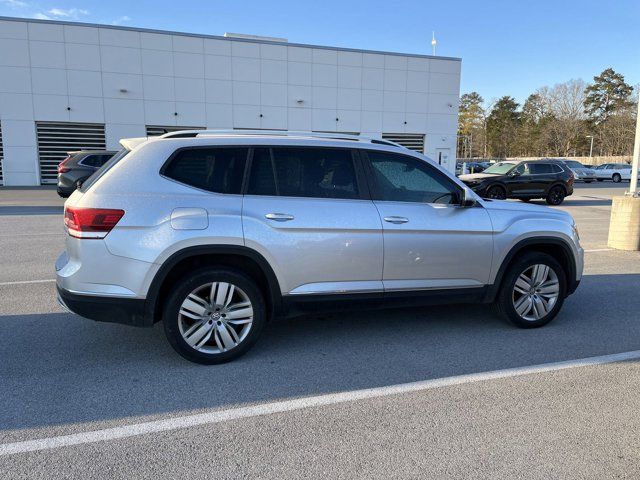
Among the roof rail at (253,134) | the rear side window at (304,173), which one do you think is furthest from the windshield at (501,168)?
the rear side window at (304,173)

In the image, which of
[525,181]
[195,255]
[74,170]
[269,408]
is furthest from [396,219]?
[525,181]

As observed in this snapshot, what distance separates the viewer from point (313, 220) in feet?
13.5

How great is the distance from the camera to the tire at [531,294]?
194 inches

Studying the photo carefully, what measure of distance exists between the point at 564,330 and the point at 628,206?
5724mm

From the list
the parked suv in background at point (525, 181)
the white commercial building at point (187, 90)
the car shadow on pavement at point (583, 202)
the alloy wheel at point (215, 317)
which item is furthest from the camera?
the white commercial building at point (187, 90)

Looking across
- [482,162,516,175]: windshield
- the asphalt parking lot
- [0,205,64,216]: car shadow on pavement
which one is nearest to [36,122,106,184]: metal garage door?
[0,205,64,216]: car shadow on pavement

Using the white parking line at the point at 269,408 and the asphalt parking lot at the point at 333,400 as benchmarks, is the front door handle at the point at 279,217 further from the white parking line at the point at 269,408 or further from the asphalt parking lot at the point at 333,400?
the white parking line at the point at 269,408

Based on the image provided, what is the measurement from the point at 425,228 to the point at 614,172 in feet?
147

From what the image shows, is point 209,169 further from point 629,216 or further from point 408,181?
point 629,216

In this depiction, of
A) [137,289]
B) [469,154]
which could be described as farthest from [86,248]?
[469,154]

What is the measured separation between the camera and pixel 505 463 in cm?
282

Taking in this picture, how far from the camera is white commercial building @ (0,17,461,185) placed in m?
26.8

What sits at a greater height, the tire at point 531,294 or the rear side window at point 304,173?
the rear side window at point 304,173

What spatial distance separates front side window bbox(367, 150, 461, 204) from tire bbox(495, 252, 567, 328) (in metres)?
1.01
